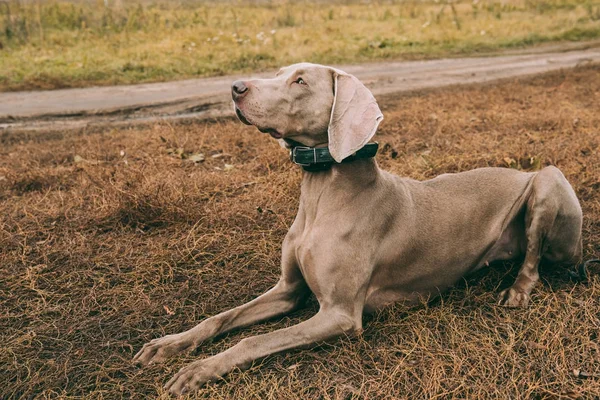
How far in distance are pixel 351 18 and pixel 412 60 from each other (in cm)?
556

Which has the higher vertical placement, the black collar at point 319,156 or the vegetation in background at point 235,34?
the black collar at point 319,156

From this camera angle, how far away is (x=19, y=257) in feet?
14.4

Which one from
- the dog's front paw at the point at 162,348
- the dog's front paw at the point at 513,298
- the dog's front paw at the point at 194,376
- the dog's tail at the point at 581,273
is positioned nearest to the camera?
the dog's front paw at the point at 194,376

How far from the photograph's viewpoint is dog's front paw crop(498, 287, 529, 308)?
143 inches

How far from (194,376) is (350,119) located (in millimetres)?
1492

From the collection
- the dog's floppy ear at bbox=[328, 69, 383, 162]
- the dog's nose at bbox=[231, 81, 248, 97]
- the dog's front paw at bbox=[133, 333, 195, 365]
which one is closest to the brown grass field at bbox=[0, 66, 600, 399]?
the dog's front paw at bbox=[133, 333, 195, 365]

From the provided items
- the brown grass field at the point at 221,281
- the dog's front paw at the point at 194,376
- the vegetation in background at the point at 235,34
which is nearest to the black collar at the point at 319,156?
the brown grass field at the point at 221,281

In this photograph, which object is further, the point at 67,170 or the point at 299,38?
the point at 299,38

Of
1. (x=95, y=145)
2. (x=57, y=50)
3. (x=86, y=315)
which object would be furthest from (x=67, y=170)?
(x=57, y=50)

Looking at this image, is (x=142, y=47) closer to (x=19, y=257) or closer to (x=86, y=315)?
(x=19, y=257)

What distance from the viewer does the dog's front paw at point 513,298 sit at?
3.64 meters

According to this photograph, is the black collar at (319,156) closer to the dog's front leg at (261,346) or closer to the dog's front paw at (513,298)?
the dog's front leg at (261,346)

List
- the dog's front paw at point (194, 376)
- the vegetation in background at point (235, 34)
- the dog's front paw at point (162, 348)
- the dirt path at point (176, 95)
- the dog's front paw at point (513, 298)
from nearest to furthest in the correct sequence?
the dog's front paw at point (194, 376), the dog's front paw at point (162, 348), the dog's front paw at point (513, 298), the dirt path at point (176, 95), the vegetation in background at point (235, 34)

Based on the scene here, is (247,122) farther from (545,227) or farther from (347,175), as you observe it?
(545,227)
